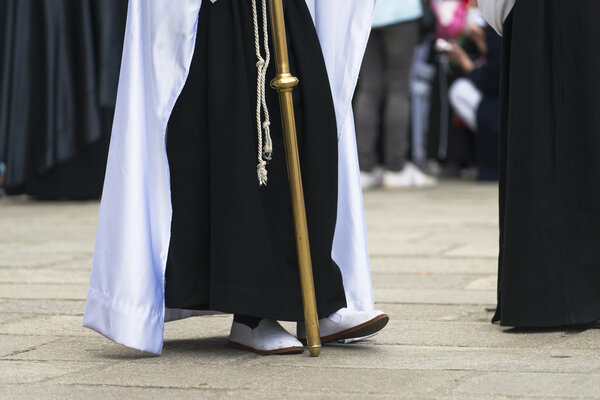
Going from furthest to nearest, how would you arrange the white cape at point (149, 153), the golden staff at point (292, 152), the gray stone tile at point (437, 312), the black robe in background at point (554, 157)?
the gray stone tile at point (437, 312) → the black robe in background at point (554, 157) → the white cape at point (149, 153) → the golden staff at point (292, 152)

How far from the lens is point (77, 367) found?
2.97 meters

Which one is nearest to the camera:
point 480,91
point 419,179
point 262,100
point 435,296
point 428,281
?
point 262,100

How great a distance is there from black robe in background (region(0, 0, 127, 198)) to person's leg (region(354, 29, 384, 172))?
1867mm

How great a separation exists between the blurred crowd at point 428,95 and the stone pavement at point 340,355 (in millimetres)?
3442

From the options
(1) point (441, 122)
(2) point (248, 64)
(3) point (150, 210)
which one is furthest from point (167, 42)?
(1) point (441, 122)

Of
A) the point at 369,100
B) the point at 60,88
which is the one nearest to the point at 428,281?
the point at 60,88

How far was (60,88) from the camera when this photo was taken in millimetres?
7617

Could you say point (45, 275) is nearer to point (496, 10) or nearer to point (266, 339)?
point (266, 339)

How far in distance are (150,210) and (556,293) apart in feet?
3.95

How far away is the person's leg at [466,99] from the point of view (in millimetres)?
9297

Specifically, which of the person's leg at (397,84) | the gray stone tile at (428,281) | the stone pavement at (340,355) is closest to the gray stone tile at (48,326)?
the stone pavement at (340,355)

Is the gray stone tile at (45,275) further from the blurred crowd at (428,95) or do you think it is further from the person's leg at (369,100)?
the person's leg at (369,100)

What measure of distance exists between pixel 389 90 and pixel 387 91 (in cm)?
8

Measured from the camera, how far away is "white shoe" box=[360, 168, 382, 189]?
28.9 feet
